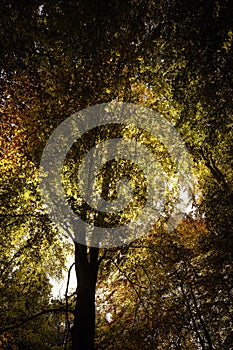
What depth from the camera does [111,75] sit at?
9141 millimetres

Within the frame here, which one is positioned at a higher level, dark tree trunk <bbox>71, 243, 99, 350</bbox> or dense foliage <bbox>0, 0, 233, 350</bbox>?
dense foliage <bbox>0, 0, 233, 350</bbox>

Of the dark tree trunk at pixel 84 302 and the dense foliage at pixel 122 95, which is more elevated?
the dense foliage at pixel 122 95

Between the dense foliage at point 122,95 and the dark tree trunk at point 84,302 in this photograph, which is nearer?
the dense foliage at point 122,95

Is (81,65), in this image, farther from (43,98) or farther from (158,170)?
(158,170)

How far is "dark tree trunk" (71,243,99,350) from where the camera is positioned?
734cm

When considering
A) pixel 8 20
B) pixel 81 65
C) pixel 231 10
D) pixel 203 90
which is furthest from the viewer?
pixel 81 65

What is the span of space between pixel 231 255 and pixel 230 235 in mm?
602

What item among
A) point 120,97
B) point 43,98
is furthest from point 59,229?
point 120,97

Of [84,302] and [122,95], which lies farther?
[122,95]

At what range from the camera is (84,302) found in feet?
26.1

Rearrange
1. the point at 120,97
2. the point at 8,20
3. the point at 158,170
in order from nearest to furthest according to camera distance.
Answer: the point at 8,20 → the point at 120,97 → the point at 158,170

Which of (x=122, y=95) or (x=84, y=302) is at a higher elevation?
(x=122, y=95)

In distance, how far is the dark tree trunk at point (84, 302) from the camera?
7.34m

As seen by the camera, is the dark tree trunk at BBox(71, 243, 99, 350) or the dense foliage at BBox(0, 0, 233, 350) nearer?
the dense foliage at BBox(0, 0, 233, 350)
